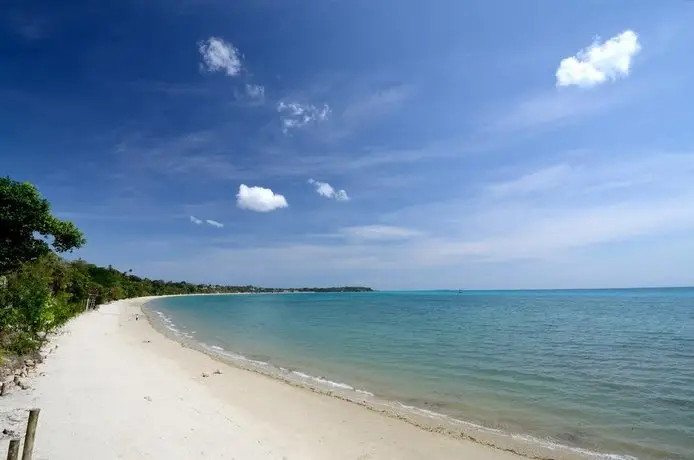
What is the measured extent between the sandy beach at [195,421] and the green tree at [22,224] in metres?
12.9

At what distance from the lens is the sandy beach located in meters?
8.76

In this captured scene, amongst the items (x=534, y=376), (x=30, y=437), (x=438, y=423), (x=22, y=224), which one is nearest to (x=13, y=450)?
(x=30, y=437)

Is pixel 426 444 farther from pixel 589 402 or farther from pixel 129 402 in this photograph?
pixel 129 402

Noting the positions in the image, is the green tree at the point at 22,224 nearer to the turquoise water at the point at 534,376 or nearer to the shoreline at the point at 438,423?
the turquoise water at the point at 534,376

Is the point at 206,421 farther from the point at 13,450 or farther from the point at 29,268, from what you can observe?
the point at 29,268

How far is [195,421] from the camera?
34.6ft

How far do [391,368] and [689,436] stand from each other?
1164cm

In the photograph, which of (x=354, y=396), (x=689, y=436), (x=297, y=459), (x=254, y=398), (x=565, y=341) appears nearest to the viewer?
(x=297, y=459)

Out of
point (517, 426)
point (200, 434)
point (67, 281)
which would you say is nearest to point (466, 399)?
point (517, 426)

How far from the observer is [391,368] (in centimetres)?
1969

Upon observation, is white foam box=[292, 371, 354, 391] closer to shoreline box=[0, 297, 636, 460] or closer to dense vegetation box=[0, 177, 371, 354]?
shoreline box=[0, 297, 636, 460]

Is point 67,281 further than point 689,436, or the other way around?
point 67,281

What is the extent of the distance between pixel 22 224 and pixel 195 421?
23.4 meters

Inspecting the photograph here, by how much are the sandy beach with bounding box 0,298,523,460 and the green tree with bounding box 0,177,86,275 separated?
12.9 m
